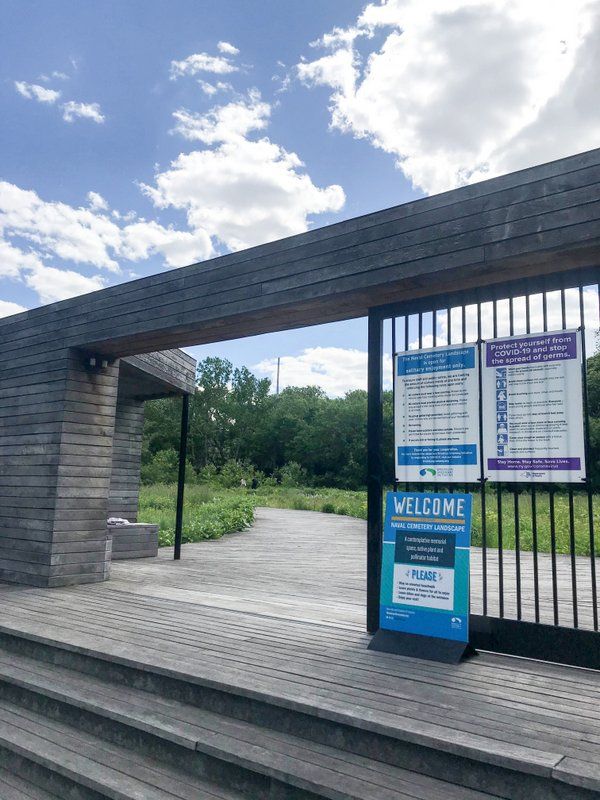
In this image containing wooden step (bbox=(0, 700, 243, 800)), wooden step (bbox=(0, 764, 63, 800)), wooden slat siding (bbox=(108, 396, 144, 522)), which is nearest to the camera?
wooden step (bbox=(0, 700, 243, 800))

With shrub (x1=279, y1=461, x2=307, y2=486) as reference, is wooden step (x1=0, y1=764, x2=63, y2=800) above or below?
below

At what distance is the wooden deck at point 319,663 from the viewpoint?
2.38 metres

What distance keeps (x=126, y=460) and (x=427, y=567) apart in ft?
22.3

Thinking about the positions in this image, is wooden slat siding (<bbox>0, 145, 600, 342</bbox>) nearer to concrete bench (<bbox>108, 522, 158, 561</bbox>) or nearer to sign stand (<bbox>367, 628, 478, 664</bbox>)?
sign stand (<bbox>367, 628, 478, 664</bbox>)

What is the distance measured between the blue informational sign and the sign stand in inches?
1.4

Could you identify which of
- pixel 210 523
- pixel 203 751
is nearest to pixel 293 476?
pixel 210 523

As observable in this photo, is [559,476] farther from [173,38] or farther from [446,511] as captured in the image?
[173,38]

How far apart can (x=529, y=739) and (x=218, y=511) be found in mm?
12597

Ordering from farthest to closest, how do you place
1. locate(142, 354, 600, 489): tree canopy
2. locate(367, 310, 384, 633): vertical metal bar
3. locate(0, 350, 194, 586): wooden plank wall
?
locate(142, 354, 600, 489): tree canopy → locate(0, 350, 194, 586): wooden plank wall → locate(367, 310, 384, 633): vertical metal bar

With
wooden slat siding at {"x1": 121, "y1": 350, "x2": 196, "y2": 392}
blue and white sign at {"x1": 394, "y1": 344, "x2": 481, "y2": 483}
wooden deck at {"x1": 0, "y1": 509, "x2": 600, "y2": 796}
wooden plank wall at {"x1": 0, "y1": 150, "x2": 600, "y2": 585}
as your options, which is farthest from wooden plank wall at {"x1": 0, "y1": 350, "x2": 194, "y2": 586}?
blue and white sign at {"x1": 394, "y1": 344, "x2": 481, "y2": 483}

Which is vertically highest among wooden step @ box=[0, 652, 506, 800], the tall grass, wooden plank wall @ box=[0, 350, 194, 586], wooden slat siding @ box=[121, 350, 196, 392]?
wooden slat siding @ box=[121, 350, 196, 392]

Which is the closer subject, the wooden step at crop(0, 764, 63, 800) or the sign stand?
the wooden step at crop(0, 764, 63, 800)

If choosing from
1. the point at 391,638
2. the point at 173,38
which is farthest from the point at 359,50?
the point at 391,638

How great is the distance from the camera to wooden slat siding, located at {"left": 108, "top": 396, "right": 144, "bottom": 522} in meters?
9.17
